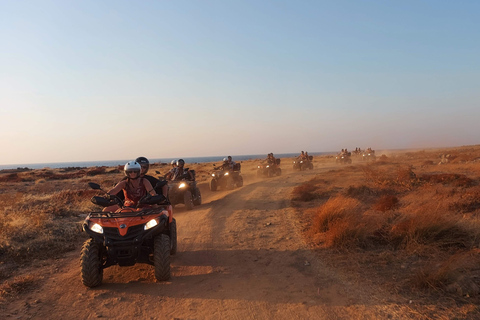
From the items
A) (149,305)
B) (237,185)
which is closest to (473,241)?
(149,305)

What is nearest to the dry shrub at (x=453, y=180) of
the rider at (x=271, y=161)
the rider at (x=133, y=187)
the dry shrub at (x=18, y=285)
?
the rider at (x=271, y=161)

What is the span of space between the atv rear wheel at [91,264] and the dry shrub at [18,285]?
1.12m

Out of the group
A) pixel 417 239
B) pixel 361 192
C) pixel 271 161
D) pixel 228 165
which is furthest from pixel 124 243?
pixel 271 161

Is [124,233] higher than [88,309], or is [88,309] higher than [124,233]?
[124,233]

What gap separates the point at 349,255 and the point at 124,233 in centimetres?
438

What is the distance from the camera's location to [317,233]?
27.2ft

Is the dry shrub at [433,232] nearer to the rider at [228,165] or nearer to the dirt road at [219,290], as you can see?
the dirt road at [219,290]

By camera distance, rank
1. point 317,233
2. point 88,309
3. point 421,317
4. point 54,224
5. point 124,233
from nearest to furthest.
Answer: point 421,317 → point 88,309 → point 124,233 → point 317,233 → point 54,224

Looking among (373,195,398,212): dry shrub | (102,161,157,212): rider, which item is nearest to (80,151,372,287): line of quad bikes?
(102,161,157,212): rider

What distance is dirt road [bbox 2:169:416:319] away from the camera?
14.8 ft

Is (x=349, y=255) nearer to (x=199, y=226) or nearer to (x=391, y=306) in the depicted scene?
(x=391, y=306)

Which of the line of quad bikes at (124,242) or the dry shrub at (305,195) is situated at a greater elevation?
the line of quad bikes at (124,242)

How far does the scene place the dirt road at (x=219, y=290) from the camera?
4508 millimetres

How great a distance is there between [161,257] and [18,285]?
2581mm
